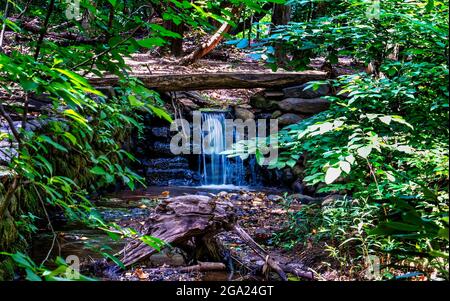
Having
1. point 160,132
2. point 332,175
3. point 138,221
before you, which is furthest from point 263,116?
point 332,175

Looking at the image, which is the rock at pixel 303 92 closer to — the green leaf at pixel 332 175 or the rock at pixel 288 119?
the rock at pixel 288 119

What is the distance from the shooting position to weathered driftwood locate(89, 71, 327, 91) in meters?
9.34

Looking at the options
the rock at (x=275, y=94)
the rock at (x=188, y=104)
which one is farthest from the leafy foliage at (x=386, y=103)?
the rock at (x=188, y=104)

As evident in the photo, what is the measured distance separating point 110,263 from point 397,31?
307cm

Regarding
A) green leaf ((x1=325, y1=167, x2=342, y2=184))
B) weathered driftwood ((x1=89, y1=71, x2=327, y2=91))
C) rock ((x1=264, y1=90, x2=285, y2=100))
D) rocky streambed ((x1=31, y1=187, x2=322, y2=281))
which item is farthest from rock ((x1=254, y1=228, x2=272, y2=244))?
rock ((x1=264, y1=90, x2=285, y2=100))

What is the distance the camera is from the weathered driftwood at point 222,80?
30.7 feet

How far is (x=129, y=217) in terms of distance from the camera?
20.7 ft

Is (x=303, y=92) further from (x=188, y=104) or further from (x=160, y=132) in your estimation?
(x=160, y=132)

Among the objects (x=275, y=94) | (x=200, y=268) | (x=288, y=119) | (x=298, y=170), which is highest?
(x=275, y=94)

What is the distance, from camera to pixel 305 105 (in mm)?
9867

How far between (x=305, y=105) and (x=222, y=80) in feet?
6.41
